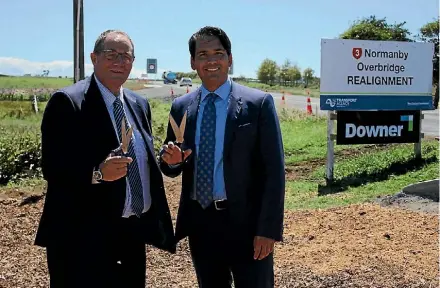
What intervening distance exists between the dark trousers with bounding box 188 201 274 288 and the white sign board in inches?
266

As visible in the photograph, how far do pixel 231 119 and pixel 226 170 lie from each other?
0.25m

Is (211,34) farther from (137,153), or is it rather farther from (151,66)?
(151,66)

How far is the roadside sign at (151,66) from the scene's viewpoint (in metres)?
36.8

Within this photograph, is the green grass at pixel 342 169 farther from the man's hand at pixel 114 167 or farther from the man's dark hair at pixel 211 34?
the man's hand at pixel 114 167

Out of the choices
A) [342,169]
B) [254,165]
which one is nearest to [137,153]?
[254,165]

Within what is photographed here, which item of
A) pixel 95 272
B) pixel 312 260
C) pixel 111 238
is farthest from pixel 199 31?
pixel 312 260

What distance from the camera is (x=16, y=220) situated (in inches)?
268

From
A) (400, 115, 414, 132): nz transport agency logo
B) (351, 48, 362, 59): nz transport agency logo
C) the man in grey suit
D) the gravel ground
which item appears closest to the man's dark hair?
the man in grey suit

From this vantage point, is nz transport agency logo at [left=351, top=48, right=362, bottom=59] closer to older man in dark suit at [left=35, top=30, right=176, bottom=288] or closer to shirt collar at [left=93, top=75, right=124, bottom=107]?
older man in dark suit at [left=35, top=30, right=176, bottom=288]

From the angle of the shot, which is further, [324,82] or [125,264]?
[324,82]

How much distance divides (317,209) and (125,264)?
4.39m

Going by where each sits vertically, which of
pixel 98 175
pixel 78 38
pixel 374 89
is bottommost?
pixel 98 175

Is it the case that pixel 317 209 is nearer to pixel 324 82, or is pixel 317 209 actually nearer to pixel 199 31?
pixel 324 82

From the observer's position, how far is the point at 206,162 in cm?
276
